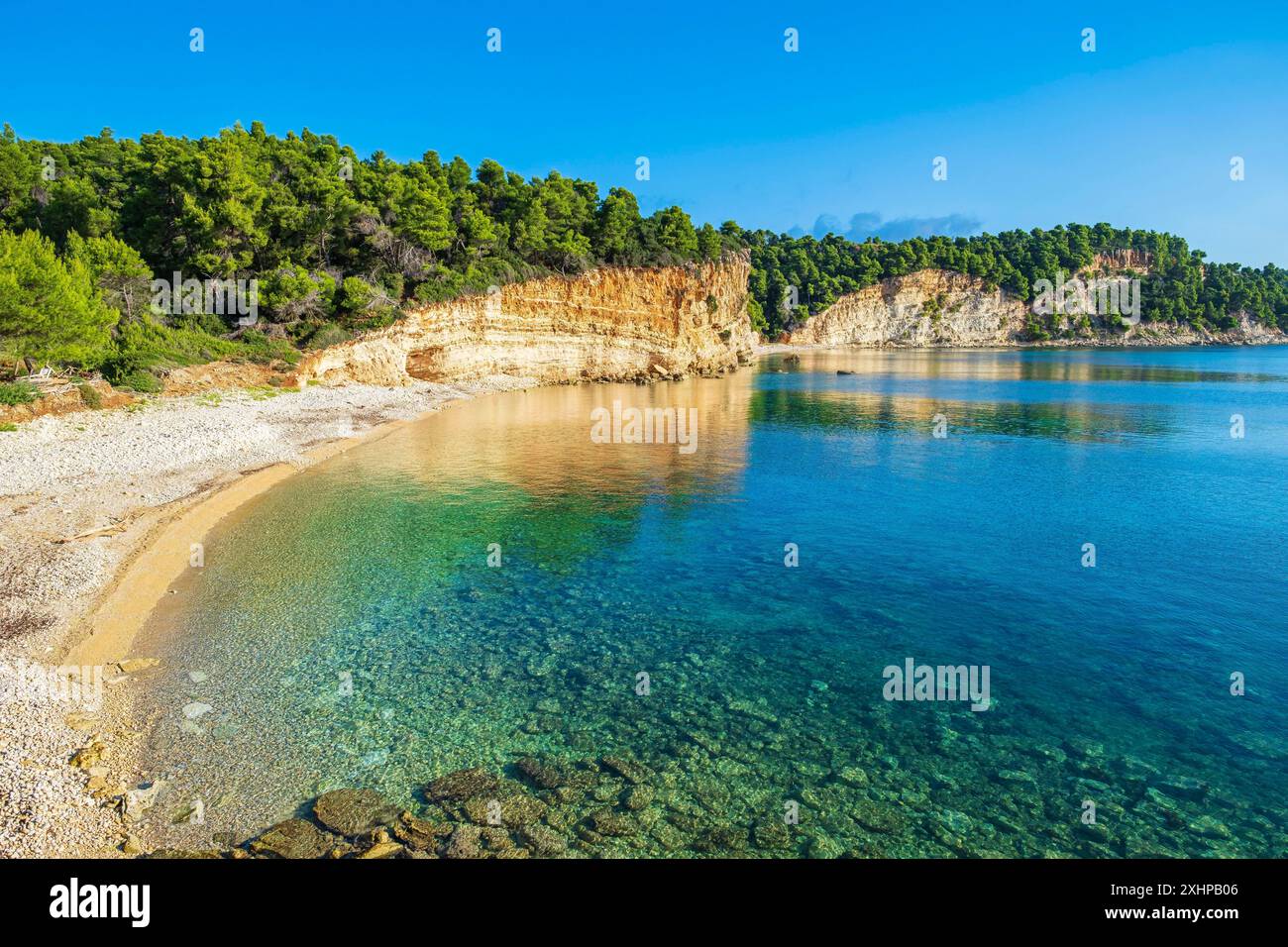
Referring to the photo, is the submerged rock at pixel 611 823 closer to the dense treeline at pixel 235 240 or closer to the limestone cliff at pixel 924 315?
the dense treeline at pixel 235 240

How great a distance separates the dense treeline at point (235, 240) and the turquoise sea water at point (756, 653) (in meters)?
15.4

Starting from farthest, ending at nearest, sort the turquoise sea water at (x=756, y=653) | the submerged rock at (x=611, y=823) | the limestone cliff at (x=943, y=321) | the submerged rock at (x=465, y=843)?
1. the limestone cliff at (x=943, y=321)
2. the turquoise sea water at (x=756, y=653)
3. the submerged rock at (x=611, y=823)
4. the submerged rock at (x=465, y=843)

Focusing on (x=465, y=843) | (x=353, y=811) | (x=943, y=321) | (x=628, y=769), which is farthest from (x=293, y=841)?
(x=943, y=321)

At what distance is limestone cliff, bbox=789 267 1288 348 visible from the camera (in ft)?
578

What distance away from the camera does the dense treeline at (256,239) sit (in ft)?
112

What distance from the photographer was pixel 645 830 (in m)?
9.11

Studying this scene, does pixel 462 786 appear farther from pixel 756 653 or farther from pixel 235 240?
pixel 235 240

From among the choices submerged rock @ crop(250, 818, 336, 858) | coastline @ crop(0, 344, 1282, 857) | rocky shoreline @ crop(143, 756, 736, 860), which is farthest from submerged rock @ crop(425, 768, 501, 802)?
coastline @ crop(0, 344, 1282, 857)

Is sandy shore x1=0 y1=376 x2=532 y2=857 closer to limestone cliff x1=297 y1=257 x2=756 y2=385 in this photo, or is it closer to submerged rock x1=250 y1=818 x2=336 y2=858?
submerged rock x1=250 y1=818 x2=336 y2=858

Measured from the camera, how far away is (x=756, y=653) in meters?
14.2

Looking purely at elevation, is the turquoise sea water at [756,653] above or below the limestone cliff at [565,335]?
below

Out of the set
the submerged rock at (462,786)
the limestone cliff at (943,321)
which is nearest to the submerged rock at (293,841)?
the submerged rock at (462,786)

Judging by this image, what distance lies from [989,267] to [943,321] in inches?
657
